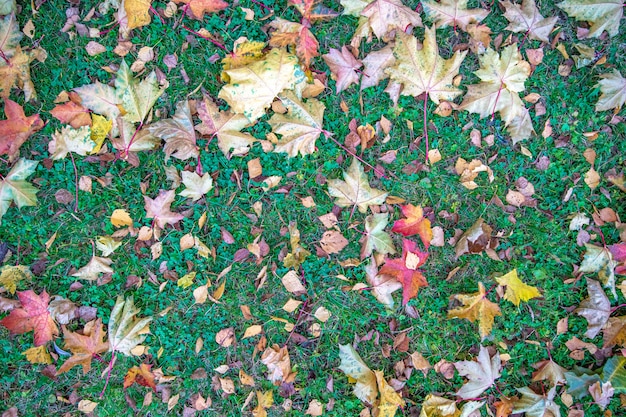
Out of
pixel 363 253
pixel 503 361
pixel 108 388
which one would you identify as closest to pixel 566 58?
pixel 363 253

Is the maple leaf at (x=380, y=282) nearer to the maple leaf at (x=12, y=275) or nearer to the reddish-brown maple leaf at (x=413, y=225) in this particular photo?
the reddish-brown maple leaf at (x=413, y=225)

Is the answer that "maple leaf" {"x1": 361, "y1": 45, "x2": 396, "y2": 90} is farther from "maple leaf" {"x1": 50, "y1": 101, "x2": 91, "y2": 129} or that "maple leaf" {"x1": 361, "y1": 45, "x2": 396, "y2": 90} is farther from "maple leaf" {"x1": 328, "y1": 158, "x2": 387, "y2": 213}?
"maple leaf" {"x1": 50, "y1": 101, "x2": 91, "y2": 129}

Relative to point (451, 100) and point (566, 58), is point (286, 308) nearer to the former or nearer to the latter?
point (451, 100)

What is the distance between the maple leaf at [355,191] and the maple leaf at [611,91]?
4.22ft

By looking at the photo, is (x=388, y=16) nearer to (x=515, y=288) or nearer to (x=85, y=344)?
(x=515, y=288)

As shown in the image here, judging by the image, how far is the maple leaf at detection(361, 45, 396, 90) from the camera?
225cm

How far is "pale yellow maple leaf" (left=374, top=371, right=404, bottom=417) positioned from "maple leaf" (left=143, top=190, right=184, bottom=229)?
1360mm

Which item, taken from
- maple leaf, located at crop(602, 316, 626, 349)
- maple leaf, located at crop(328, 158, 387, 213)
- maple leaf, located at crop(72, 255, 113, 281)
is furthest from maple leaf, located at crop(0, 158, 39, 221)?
maple leaf, located at crop(602, 316, 626, 349)

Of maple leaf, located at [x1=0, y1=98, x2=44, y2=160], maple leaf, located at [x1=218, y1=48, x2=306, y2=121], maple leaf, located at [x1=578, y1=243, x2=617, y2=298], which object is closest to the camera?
maple leaf, located at [x1=218, y1=48, x2=306, y2=121]

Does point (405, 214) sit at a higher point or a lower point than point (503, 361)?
higher

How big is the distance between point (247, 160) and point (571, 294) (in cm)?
192

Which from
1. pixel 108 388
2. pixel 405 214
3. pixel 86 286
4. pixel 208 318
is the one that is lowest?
pixel 108 388

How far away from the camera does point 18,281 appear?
227cm

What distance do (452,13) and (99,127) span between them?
1933 mm
